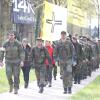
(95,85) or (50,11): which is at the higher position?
(50,11)

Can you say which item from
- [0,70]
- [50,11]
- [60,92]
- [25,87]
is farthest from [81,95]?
[0,70]

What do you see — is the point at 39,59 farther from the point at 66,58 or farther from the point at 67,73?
the point at 67,73

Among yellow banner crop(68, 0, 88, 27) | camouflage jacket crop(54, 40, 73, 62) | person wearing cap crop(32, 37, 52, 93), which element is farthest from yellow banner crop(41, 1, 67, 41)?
camouflage jacket crop(54, 40, 73, 62)

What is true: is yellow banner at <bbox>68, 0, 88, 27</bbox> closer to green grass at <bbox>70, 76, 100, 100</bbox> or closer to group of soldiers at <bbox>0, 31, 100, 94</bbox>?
green grass at <bbox>70, 76, 100, 100</bbox>

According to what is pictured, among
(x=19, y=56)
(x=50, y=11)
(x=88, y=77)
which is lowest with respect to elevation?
(x=88, y=77)

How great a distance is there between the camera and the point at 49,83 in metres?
22.5

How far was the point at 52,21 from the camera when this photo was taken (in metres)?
23.3

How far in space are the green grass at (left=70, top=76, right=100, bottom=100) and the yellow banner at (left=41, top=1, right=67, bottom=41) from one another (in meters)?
2.39

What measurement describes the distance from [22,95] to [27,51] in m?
2.69

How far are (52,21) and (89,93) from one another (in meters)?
3.92

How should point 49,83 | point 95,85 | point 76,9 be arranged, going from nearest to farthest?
point 49,83 → point 95,85 → point 76,9

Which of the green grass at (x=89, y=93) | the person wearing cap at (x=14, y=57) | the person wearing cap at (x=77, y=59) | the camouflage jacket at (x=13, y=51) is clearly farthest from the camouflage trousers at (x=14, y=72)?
the person wearing cap at (x=77, y=59)

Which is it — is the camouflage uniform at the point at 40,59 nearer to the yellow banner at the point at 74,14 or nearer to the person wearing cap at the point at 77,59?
the person wearing cap at the point at 77,59

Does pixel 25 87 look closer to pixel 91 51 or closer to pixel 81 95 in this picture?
pixel 81 95
